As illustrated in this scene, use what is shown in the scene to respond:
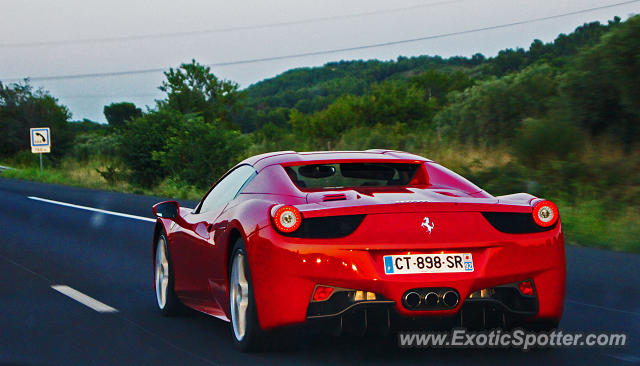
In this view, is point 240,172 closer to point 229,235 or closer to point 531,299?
point 229,235

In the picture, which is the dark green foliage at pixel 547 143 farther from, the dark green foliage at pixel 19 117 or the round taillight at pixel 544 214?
the dark green foliage at pixel 19 117

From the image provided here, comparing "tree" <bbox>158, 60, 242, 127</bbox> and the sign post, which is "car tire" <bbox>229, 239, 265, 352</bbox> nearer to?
the sign post

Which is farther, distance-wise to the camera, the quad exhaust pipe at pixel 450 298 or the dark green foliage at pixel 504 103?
the dark green foliage at pixel 504 103

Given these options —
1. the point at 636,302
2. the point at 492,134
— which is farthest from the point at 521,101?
the point at 636,302

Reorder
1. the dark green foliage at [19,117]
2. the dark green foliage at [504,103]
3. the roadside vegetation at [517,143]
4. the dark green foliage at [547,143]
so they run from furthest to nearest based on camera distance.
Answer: the dark green foliage at [19,117], the dark green foliage at [504,103], the dark green foliage at [547,143], the roadside vegetation at [517,143]

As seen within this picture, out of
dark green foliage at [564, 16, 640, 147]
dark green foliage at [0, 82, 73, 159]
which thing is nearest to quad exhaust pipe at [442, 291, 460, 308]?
dark green foliage at [564, 16, 640, 147]

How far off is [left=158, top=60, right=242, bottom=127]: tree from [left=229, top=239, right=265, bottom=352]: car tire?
3311 inches

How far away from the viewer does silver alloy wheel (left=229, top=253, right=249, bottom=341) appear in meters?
5.78

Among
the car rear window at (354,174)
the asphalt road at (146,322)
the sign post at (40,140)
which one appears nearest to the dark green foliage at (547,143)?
the asphalt road at (146,322)

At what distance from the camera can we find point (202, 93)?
94750 mm

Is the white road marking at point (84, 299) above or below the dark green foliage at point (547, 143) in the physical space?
below

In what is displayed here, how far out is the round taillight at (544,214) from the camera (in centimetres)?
557

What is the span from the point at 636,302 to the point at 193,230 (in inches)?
141

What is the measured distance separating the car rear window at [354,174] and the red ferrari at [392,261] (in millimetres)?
644
